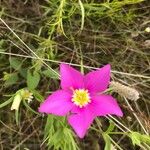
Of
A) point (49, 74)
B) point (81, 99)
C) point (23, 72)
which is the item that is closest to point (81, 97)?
point (81, 99)

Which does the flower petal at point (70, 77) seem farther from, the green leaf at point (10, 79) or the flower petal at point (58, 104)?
the green leaf at point (10, 79)

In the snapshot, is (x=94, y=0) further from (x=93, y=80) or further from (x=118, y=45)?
(x=93, y=80)

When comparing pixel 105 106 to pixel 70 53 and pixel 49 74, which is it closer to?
pixel 49 74

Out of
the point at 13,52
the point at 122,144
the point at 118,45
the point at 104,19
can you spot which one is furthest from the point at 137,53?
the point at 13,52

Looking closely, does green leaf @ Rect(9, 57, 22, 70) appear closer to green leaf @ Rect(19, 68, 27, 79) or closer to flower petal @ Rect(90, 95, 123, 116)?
green leaf @ Rect(19, 68, 27, 79)

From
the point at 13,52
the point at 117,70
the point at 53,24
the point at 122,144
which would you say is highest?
the point at 53,24

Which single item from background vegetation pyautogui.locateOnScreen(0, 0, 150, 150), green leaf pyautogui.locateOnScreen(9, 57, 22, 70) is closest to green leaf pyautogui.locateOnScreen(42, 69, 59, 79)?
background vegetation pyautogui.locateOnScreen(0, 0, 150, 150)
